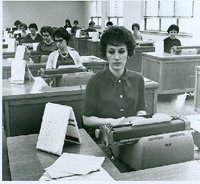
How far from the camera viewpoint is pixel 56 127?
1580mm

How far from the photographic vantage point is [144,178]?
131 cm

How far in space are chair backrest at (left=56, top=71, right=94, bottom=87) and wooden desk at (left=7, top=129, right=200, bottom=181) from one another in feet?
3.91

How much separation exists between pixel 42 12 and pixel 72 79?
1295cm

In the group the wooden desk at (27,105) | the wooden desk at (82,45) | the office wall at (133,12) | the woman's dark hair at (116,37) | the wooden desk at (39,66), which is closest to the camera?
the woman's dark hair at (116,37)

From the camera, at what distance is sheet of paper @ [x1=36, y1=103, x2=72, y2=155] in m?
1.56

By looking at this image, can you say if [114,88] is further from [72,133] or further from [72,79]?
[72,79]

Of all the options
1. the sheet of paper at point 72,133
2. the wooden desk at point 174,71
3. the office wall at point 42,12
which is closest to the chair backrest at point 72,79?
the sheet of paper at point 72,133

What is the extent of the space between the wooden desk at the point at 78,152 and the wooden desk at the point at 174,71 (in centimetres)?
370

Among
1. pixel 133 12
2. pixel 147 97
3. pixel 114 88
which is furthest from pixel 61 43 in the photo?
pixel 133 12

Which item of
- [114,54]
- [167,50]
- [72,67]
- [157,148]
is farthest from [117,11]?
[157,148]

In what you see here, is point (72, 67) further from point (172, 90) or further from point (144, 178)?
point (172, 90)

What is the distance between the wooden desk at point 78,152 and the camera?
133 cm

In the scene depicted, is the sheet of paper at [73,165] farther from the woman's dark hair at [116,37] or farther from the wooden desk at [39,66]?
the wooden desk at [39,66]

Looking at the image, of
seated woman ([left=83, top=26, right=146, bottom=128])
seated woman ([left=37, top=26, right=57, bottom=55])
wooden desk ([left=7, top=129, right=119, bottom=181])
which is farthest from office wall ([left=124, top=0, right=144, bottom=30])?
wooden desk ([left=7, top=129, right=119, bottom=181])
